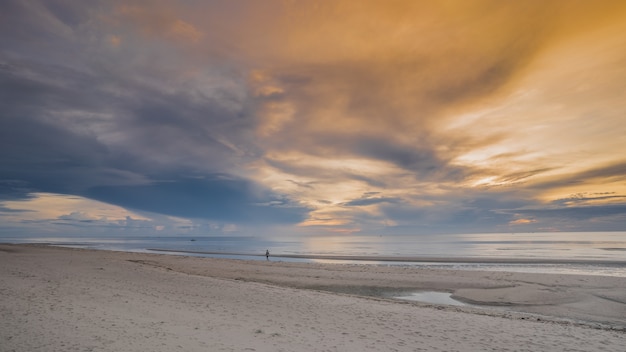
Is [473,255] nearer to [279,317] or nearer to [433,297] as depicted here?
[433,297]

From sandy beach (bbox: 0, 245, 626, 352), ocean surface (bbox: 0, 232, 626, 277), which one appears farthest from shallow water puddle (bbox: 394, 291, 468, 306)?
ocean surface (bbox: 0, 232, 626, 277)

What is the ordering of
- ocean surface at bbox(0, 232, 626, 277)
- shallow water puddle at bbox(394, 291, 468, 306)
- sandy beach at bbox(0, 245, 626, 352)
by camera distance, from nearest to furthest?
sandy beach at bbox(0, 245, 626, 352)
shallow water puddle at bbox(394, 291, 468, 306)
ocean surface at bbox(0, 232, 626, 277)

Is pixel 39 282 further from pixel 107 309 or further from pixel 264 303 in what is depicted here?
pixel 264 303

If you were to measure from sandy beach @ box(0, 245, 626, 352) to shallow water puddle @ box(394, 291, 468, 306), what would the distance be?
1.12m

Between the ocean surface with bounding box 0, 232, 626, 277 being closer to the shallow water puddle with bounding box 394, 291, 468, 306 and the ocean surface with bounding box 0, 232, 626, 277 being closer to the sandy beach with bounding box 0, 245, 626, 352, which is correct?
the sandy beach with bounding box 0, 245, 626, 352

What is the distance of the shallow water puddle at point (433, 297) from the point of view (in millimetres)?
24281

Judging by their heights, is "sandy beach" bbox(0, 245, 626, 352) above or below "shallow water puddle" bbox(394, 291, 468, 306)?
above

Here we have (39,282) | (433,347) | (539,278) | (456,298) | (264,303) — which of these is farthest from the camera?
(539,278)

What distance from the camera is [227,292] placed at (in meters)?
23.4

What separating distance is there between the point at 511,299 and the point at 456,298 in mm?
3697

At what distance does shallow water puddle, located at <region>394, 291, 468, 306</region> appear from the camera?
2428cm

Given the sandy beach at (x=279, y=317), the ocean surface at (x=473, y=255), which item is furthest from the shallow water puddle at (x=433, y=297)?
the ocean surface at (x=473, y=255)

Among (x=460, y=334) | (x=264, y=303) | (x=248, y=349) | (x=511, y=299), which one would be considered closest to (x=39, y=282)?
(x=264, y=303)

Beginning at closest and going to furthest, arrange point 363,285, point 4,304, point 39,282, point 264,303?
point 4,304 < point 264,303 < point 39,282 < point 363,285
